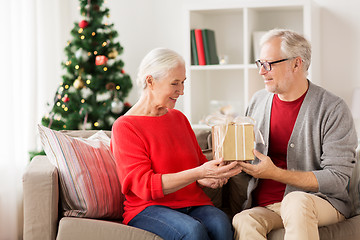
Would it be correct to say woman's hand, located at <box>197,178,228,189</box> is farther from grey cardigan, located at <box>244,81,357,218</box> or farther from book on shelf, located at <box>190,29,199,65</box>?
book on shelf, located at <box>190,29,199,65</box>

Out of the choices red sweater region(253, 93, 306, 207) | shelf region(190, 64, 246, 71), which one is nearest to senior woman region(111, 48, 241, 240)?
red sweater region(253, 93, 306, 207)

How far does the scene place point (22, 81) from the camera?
3678 mm

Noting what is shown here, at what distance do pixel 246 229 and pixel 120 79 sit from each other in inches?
78.4

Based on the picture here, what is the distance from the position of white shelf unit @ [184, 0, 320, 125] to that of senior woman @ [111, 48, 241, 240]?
5.91 ft

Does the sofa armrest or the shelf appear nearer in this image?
the sofa armrest

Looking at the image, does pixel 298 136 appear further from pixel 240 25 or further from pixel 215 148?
pixel 240 25

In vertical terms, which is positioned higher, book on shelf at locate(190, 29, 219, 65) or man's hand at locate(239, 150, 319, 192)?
book on shelf at locate(190, 29, 219, 65)

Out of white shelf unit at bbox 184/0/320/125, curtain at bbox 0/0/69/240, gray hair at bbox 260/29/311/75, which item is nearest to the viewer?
gray hair at bbox 260/29/311/75

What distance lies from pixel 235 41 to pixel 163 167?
2416 millimetres

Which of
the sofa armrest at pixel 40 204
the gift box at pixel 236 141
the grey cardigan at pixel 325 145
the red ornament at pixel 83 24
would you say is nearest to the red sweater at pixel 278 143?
the grey cardigan at pixel 325 145

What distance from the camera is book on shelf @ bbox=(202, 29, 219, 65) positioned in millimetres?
4148

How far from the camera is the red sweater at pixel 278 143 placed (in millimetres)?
2426

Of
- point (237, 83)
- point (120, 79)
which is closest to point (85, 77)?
point (120, 79)

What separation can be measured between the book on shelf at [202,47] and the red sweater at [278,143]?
1.74 meters
